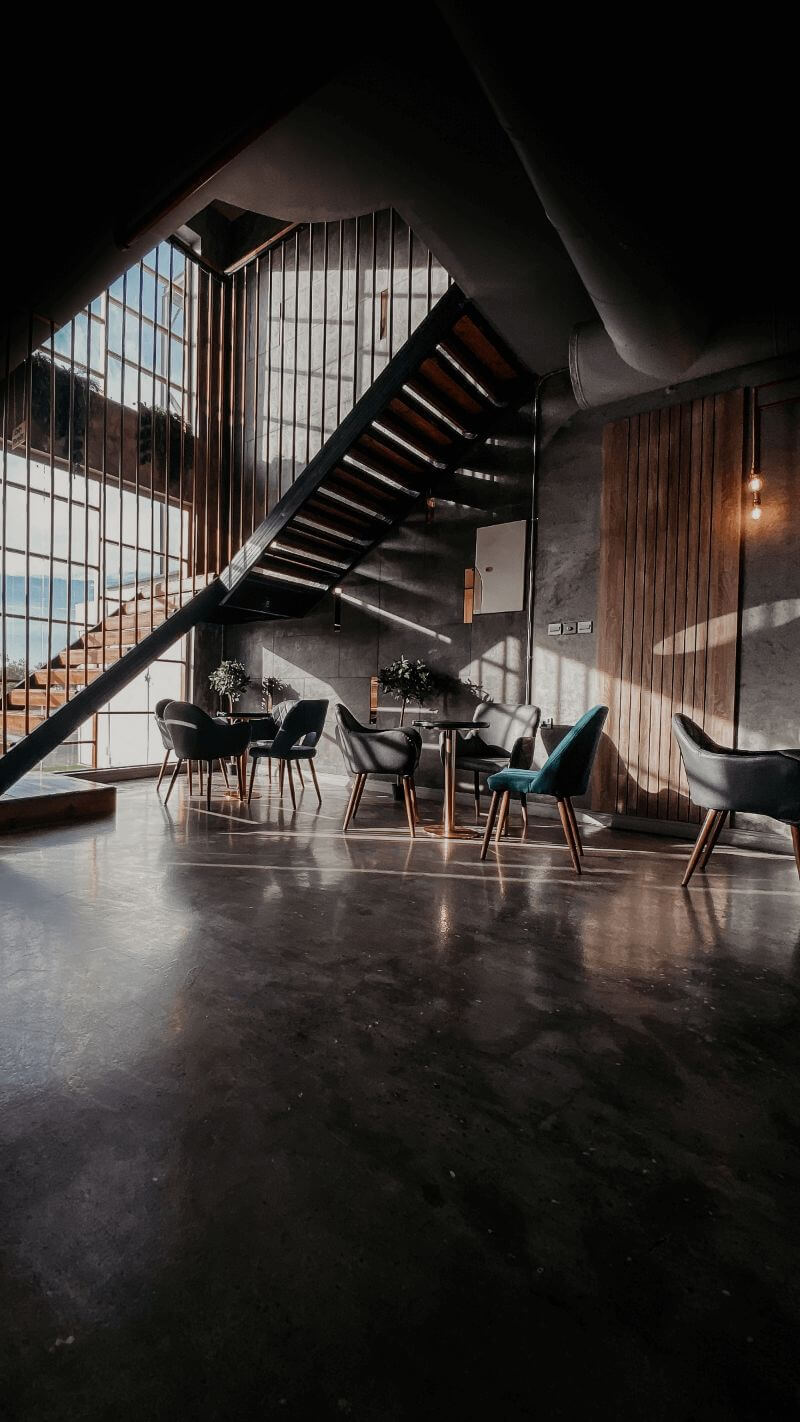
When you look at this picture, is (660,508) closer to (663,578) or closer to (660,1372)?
(663,578)

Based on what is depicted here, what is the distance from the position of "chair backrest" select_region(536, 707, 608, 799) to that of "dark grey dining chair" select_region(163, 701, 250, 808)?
3.20m

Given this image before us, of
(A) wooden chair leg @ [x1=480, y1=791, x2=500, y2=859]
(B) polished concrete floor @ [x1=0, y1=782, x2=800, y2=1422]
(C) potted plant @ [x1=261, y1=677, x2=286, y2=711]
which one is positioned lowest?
(B) polished concrete floor @ [x1=0, y1=782, x2=800, y2=1422]

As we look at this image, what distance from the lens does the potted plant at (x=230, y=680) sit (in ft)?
28.8

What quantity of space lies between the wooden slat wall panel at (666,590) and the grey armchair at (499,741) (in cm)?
81

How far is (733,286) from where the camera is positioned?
4.72 metres

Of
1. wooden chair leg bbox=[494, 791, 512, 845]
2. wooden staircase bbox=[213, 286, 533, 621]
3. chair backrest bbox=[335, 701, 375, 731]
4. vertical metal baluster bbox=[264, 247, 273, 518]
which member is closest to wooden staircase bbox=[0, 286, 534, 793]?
wooden staircase bbox=[213, 286, 533, 621]

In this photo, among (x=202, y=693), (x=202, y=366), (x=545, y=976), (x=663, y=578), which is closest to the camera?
(x=545, y=976)

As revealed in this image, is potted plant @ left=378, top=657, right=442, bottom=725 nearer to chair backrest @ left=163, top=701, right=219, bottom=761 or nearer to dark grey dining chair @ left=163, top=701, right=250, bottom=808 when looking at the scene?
dark grey dining chair @ left=163, top=701, right=250, bottom=808

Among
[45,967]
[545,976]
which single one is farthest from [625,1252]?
[45,967]

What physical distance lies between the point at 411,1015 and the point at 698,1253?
41.4 inches

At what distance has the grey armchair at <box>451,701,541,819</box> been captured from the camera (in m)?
5.57

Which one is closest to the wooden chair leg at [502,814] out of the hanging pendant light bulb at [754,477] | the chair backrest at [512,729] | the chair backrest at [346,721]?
the chair backrest at [512,729]

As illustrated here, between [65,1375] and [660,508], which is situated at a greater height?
[660,508]

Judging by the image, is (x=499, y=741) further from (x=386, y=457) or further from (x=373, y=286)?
(x=373, y=286)
